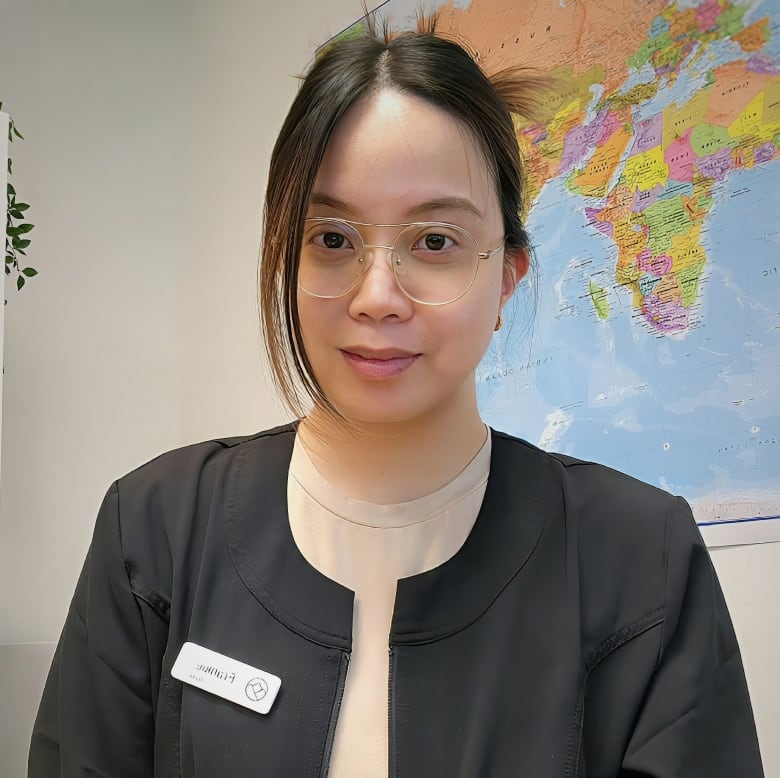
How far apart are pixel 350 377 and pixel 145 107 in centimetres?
213

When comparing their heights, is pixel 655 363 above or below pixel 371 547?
above

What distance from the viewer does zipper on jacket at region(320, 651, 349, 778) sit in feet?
2.93

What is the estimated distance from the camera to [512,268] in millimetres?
1014

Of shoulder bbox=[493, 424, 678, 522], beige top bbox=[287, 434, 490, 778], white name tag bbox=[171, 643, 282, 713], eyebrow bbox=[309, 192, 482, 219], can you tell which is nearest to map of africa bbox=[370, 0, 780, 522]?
shoulder bbox=[493, 424, 678, 522]

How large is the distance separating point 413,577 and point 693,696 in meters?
0.28

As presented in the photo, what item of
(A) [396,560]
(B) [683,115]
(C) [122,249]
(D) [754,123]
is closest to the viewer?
(A) [396,560]

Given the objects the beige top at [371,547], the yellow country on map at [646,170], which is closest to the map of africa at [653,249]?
the yellow country on map at [646,170]

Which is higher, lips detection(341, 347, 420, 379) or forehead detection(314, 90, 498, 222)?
forehead detection(314, 90, 498, 222)

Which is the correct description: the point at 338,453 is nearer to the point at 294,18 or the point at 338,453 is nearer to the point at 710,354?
the point at 710,354

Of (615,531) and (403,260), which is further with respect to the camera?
(615,531)

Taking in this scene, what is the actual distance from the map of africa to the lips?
0.69m

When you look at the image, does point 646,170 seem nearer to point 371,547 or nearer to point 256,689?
point 371,547

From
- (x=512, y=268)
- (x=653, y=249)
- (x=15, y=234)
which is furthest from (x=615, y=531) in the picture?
(x=15, y=234)

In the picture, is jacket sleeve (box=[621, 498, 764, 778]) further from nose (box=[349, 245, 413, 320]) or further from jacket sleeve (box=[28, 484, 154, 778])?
jacket sleeve (box=[28, 484, 154, 778])
